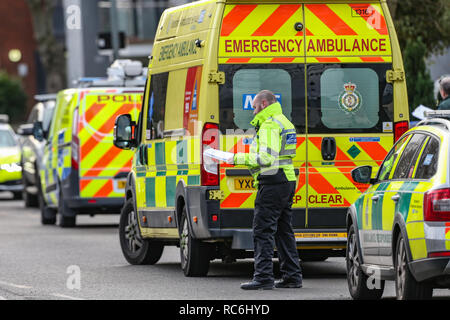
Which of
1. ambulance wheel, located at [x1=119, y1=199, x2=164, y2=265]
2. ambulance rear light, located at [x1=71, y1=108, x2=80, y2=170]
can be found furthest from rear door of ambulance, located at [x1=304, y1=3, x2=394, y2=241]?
ambulance rear light, located at [x1=71, y1=108, x2=80, y2=170]

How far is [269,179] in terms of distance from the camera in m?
11.8

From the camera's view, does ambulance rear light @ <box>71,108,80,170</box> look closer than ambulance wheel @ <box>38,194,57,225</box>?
Yes

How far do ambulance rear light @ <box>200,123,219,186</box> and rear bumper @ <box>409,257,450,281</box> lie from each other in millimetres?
3668

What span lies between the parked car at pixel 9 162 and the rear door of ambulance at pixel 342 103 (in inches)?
710

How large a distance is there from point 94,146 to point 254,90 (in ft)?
27.2

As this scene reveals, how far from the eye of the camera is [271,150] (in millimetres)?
11656

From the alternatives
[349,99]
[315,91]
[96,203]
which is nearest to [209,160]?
[315,91]

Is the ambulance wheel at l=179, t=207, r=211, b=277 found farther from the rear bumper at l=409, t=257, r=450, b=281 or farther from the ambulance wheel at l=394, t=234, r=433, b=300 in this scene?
the rear bumper at l=409, t=257, r=450, b=281

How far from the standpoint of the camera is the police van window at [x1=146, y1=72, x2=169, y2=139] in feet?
46.8

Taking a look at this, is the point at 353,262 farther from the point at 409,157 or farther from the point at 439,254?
the point at 439,254

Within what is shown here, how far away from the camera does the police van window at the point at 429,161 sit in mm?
9586
